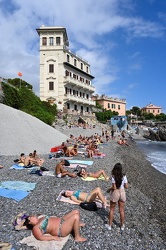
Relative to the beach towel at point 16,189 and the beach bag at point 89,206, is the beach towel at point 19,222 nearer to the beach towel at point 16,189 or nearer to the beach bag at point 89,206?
the beach towel at point 16,189

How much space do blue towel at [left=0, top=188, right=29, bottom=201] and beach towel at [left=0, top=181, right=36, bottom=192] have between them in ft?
0.96

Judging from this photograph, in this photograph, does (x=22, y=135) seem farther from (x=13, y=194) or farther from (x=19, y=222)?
(x=19, y=222)

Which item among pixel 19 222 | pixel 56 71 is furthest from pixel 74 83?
pixel 19 222

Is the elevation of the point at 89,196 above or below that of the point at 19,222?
above

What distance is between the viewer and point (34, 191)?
7609 mm

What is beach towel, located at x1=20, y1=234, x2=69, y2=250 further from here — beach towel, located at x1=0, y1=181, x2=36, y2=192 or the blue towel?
beach towel, located at x1=0, y1=181, x2=36, y2=192

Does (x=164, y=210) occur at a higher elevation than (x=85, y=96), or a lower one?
lower

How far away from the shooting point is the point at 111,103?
253 feet

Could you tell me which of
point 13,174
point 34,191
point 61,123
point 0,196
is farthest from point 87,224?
point 61,123

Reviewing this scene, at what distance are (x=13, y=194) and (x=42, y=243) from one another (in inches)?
119

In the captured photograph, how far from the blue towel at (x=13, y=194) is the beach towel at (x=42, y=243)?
7.54 feet

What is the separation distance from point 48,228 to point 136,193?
211 inches

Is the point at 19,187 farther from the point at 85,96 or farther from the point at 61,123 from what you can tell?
the point at 85,96

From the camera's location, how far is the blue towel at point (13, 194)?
6864 mm
